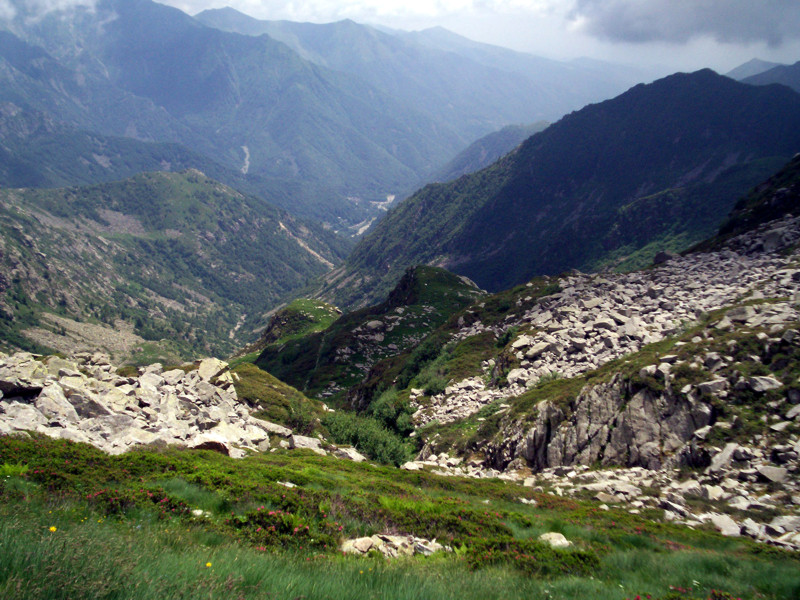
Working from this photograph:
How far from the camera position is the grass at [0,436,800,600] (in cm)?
565

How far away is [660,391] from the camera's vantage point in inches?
1001

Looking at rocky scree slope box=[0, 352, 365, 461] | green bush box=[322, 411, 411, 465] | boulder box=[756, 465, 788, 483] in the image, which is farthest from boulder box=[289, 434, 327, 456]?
boulder box=[756, 465, 788, 483]

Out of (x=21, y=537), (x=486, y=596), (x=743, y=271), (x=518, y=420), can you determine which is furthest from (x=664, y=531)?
(x=743, y=271)

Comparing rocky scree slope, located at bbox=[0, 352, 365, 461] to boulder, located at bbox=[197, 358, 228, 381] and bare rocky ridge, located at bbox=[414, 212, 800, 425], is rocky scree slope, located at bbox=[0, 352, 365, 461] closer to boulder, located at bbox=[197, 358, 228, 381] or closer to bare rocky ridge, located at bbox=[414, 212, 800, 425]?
boulder, located at bbox=[197, 358, 228, 381]

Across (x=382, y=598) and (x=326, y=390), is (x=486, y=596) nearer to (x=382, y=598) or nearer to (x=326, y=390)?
(x=382, y=598)

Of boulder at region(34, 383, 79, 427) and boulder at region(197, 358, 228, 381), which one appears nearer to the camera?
boulder at region(34, 383, 79, 427)

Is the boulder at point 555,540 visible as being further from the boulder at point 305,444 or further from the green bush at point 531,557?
the boulder at point 305,444

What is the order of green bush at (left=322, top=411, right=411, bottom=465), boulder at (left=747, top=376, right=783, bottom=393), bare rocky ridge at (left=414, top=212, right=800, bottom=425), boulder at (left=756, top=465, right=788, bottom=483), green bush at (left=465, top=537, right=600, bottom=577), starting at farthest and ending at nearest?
bare rocky ridge at (left=414, top=212, right=800, bottom=425)
green bush at (left=322, top=411, right=411, bottom=465)
boulder at (left=747, top=376, right=783, bottom=393)
boulder at (left=756, top=465, right=788, bottom=483)
green bush at (left=465, top=537, right=600, bottom=577)

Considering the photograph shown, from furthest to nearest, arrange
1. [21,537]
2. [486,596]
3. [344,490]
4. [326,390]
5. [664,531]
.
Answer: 1. [326,390]
2. [344,490]
3. [664,531]
4. [486,596]
5. [21,537]

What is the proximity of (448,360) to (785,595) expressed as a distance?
46.7 metres

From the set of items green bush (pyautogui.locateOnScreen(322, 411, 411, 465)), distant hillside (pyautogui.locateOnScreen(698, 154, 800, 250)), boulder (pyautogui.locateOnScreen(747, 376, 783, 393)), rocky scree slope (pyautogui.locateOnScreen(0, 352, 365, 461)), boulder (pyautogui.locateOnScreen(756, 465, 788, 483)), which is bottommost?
green bush (pyautogui.locateOnScreen(322, 411, 411, 465))

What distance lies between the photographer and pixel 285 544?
378 inches

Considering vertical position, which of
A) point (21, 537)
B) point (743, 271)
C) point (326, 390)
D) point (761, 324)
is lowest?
point (326, 390)

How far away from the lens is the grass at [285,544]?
223 inches
